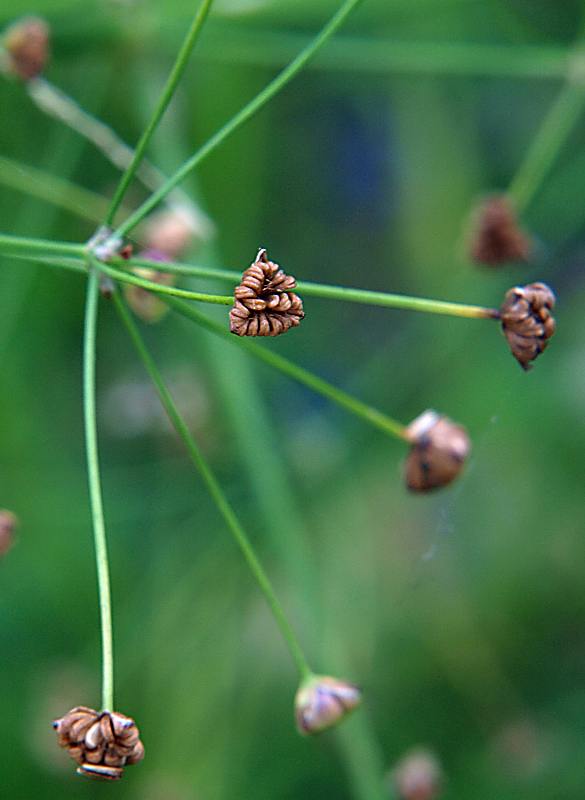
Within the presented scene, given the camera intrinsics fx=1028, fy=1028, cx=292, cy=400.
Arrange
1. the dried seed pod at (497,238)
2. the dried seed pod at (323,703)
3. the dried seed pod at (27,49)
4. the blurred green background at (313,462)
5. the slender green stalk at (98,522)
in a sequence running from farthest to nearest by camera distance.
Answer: the blurred green background at (313,462) → the dried seed pod at (497,238) → the dried seed pod at (27,49) → the dried seed pod at (323,703) → the slender green stalk at (98,522)

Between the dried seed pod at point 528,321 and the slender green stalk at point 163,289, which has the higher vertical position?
the slender green stalk at point 163,289

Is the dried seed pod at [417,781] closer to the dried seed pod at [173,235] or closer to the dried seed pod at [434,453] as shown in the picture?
the dried seed pod at [434,453]

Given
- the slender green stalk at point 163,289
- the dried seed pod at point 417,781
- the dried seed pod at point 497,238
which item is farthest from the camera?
the dried seed pod at point 417,781

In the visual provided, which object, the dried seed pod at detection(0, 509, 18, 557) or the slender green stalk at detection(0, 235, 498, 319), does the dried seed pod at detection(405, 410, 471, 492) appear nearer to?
the slender green stalk at detection(0, 235, 498, 319)

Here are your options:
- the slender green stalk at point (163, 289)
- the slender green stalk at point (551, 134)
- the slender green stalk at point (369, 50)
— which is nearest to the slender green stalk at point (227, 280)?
the slender green stalk at point (163, 289)

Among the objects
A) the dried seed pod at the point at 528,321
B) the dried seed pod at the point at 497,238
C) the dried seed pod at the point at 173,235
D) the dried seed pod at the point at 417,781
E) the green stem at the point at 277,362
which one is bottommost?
the dried seed pod at the point at 417,781

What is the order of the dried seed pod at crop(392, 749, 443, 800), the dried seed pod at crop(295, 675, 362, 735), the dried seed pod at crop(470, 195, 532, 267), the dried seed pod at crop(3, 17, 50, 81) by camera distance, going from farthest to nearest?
the dried seed pod at crop(392, 749, 443, 800) < the dried seed pod at crop(470, 195, 532, 267) < the dried seed pod at crop(3, 17, 50, 81) < the dried seed pod at crop(295, 675, 362, 735)

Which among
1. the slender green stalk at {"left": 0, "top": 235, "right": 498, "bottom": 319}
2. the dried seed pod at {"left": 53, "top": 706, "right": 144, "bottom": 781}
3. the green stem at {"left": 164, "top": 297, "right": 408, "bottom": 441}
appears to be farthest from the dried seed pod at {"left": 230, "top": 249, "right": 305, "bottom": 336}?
the dried seed pod at {"left": 53, "top": 706, "right": 144, "bottom": 781}
